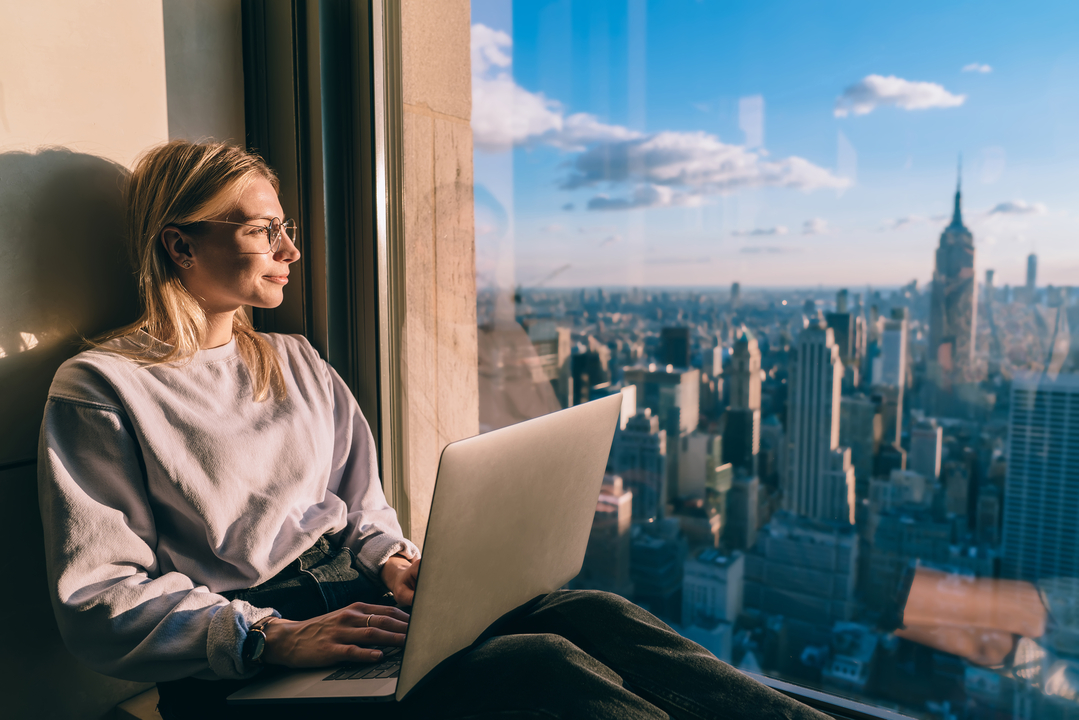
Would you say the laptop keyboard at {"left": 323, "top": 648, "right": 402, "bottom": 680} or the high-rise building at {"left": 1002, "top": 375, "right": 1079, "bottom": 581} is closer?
the laptop keyboard at {"left": 323, "top": 648, "right": 402, "bottom": 680}

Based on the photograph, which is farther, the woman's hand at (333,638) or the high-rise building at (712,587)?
the high-rise building at (712,587)

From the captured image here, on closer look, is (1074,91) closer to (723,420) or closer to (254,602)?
(723,420)

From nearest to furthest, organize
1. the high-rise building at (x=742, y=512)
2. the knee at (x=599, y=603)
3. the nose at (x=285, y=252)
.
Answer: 1. the knee at (x=599, y=603)
2. the nose at (x=285, y=252)
3. the high-rise building at (x=742, y=512)

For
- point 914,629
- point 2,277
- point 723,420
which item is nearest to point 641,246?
point 723,420

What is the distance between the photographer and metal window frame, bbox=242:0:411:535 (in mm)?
1361

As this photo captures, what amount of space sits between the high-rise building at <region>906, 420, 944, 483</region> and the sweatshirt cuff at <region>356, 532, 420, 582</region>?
0.88m

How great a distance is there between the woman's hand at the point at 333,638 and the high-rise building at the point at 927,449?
0.86m

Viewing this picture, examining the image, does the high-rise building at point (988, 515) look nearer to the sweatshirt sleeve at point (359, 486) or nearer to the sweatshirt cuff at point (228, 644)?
the sweatshirt sleeve at point (359, 486)

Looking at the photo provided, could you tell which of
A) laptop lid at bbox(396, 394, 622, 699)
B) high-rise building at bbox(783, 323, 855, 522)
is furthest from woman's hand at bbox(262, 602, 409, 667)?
high-rise building at bbox(783, 323, 855, 522)

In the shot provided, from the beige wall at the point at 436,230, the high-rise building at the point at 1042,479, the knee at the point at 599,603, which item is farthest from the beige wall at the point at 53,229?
the high-rise building at the point at 1042,479

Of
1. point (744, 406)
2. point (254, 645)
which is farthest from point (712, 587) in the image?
point (254, 645)

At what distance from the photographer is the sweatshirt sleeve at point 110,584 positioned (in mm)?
832

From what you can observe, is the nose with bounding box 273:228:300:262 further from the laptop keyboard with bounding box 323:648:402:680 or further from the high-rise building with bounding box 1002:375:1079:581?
the high-rise building with bounding box 1002:375:1079:581

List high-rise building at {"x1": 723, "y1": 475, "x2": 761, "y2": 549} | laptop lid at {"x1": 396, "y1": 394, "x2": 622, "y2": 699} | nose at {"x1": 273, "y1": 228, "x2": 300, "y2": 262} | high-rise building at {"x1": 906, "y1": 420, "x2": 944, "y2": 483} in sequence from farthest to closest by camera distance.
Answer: high-rise building at {"x1": 723, "y1": 475, "x2": 761, "y2": 549} < nose at {"x1": 273, "y1": 228, "x2": 300, "y2": 262} < high-rise building at {"x1": 906, "y1": 420, "x2": 944, "y2": 483} < laptop lid at {"x1": 396, "y1": 394, "x2": 622, "y2": 699}
